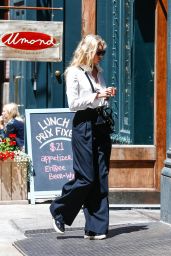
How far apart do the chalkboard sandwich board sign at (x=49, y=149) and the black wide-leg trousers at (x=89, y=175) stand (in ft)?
10.5

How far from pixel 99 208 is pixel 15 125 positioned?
4904mm

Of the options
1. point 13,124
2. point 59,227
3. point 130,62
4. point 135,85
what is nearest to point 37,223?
point 59,227

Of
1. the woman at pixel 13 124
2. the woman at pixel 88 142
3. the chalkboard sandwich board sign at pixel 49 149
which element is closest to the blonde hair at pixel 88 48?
the woman at pixel 88 142

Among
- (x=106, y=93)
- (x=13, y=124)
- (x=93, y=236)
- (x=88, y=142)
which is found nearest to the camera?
(x=106, y=93)

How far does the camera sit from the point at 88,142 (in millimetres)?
8516

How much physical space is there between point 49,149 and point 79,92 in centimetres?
348

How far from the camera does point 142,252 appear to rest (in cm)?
805

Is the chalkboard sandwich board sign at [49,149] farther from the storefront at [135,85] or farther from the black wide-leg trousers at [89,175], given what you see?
the black wide-leg trousers at [89,175]

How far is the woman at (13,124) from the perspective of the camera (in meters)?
13.3

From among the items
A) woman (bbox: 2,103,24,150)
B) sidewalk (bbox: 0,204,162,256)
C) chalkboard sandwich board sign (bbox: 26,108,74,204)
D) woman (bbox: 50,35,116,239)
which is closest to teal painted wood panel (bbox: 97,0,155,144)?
chalkboard sandwich board sign (bbox: 26,108,74,204)

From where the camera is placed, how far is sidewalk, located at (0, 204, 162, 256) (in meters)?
8.88

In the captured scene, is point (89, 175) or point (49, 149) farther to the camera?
point (49, 149)

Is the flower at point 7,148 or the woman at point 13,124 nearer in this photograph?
the flower at point 7,148

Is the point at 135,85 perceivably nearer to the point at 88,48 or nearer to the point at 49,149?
the point at 49,149
